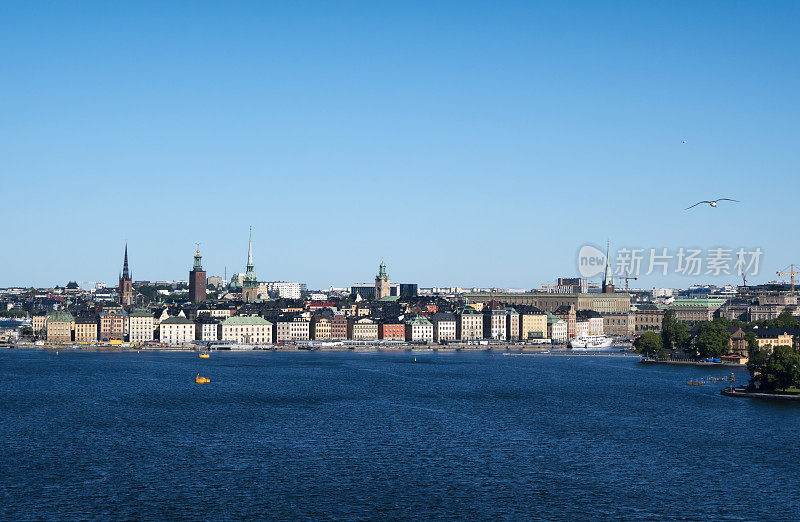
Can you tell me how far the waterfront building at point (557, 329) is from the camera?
9712cm

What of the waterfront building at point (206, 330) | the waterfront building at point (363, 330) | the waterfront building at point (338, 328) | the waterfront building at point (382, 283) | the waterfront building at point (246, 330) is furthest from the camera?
the waterfront building at point (382, 283)

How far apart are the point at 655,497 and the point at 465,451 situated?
6.77m

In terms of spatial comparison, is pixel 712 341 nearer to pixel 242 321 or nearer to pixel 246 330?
pixel 246 330

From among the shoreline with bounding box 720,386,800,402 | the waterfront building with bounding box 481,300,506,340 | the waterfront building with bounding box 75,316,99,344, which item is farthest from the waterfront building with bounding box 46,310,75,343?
the shoreline with bounding box 720,386,800,402

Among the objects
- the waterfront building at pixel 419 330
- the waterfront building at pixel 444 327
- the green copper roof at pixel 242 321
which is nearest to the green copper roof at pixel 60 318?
the green copper roof at pixel 242 321

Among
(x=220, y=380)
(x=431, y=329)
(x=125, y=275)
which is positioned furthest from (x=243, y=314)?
(x=220, y=380)

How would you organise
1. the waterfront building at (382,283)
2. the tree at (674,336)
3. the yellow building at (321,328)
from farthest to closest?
the waterfront building at (382,283) < the yellow building at (321,328) < the tree at (674,336)

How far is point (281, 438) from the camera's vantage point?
31453 mm

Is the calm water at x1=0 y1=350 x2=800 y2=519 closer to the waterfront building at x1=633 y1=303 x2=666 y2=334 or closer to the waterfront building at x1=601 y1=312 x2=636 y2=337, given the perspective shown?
the waterfront building at x1=601 y1=312 x2=636 y2=337

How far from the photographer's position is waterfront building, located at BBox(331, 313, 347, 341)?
93438 millimetres

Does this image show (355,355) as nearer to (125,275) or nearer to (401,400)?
(401,400)

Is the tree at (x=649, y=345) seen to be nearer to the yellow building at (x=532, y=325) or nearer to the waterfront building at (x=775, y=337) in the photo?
the waterfront building at (x=775, y=337)

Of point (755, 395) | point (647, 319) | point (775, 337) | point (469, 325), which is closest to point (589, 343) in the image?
point (469, 325)

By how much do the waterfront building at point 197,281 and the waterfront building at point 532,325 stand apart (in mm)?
41589
